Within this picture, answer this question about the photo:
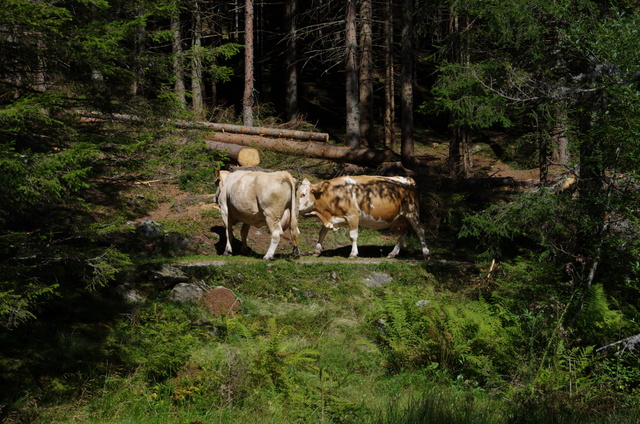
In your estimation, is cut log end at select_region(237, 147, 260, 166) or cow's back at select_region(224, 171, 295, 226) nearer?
cow's back at select_region(224, 171, 295, 226)

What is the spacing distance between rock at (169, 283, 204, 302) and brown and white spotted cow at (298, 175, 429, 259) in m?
5.09

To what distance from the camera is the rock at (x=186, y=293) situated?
34.1 feet

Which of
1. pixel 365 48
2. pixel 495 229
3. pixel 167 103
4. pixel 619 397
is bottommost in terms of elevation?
pixel 619 397

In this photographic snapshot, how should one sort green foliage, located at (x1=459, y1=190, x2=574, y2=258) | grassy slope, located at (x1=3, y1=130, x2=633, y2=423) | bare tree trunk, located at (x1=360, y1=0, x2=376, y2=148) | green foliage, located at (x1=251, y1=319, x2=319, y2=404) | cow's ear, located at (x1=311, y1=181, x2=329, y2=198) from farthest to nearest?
1. bare tree trunk, located at (x1=360, y1=0, x2=376, y2=148)
2. cow's ear, located at (x1=311, y1=181, x2=329, y2=198)
3. green foliage, located at (x1=459, y1=190, x2=574, y2=258)
4. green foliage, located at (x1=251, y1=319, x2=319, y2=404)
5. grassy slope, located at (x1=3, y1=130, x2=633, y2=423)

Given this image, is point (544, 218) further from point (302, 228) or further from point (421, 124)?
point (421, 124)

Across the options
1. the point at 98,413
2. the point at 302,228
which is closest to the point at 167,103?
the point at 98,413

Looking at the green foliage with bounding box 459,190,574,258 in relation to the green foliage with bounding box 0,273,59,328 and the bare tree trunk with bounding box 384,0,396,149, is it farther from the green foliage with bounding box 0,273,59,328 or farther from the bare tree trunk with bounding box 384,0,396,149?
the bare tree trunk with bounding box 384,0,396,149

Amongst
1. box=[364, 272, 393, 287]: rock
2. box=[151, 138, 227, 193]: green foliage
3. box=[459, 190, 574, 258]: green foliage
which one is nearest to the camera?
box=[151, 138, 227, 193]: green foliage

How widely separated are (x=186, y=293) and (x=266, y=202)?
3.97 metres

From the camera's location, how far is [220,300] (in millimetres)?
10625

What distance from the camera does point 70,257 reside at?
7.20 metres

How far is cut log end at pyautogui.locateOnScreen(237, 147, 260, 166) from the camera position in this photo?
66.6 feet

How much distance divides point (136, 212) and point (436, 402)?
41.2ft

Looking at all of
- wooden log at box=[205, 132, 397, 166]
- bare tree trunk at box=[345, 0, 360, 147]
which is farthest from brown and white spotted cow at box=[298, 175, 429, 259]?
bare tree trunk at box=[345, 0, 360, 147]
